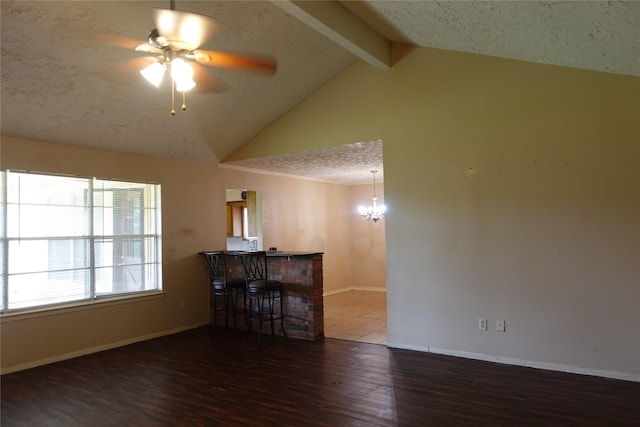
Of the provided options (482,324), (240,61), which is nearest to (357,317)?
(482,324)

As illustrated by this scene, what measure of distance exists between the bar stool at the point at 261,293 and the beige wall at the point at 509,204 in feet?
4.49

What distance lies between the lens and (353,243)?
9023mm

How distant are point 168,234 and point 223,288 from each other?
3.46 ft

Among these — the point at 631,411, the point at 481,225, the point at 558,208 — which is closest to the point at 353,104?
the point at 481,225

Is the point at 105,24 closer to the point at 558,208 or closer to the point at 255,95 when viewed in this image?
the point at 255,95

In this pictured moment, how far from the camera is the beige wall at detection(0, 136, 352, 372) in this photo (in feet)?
13.6

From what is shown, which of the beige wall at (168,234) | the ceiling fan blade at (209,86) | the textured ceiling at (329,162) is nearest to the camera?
the ceiling fan blade at (209,86)

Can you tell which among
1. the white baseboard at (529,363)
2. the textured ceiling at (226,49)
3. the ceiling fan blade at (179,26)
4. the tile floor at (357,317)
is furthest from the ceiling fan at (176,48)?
the tile floor at (357,317)

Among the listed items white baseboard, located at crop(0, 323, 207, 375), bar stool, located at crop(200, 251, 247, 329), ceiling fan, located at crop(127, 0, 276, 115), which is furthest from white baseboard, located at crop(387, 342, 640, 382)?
ceiling fan, located at crop(127, 0, 276, 115)

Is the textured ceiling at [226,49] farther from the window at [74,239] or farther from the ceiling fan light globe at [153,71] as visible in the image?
the window at [74,239]

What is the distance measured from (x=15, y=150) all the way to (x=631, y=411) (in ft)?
18.6

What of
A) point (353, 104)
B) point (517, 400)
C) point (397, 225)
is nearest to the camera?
point (517, 400)

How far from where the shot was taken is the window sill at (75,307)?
4035mm

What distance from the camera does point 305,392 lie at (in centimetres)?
335
